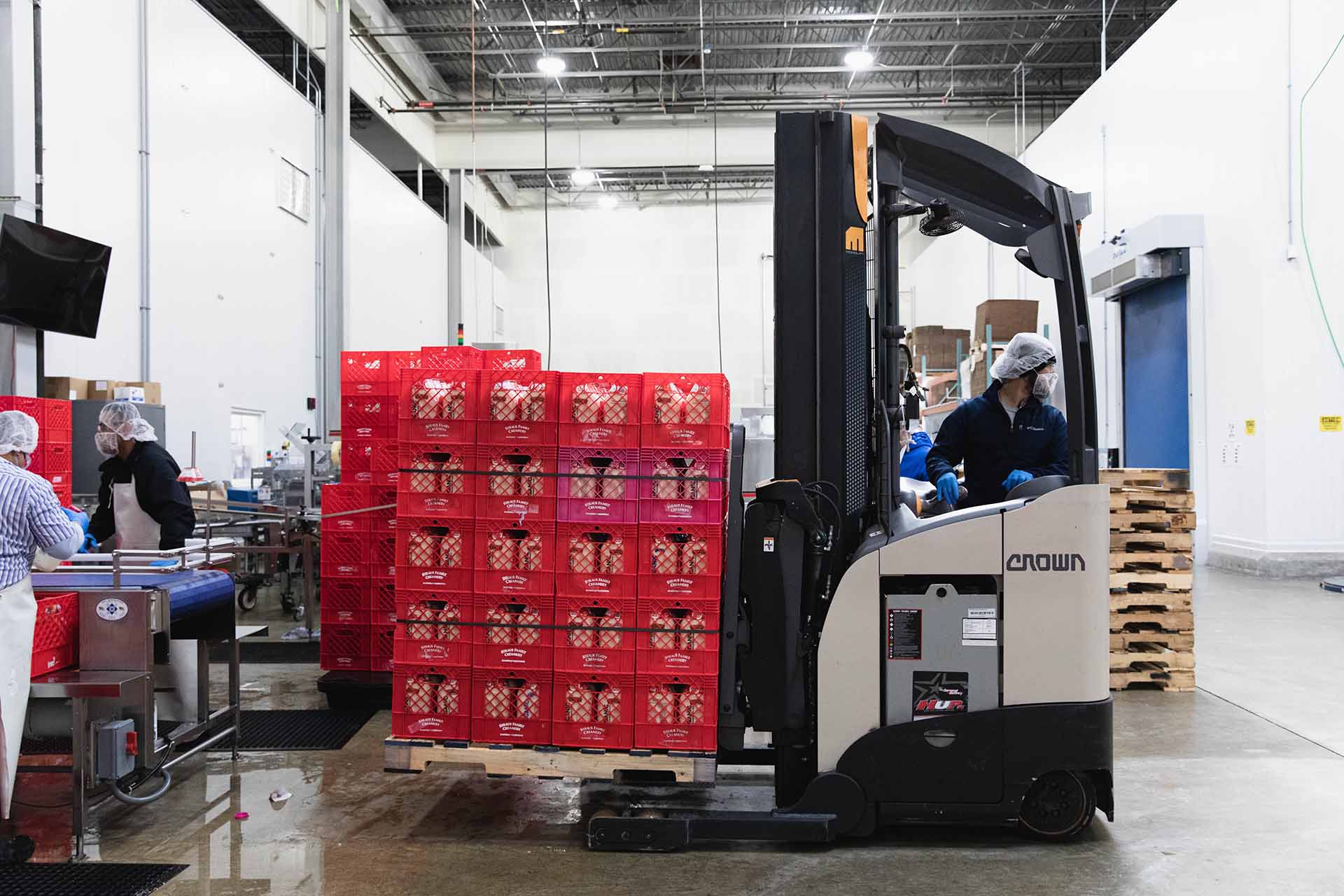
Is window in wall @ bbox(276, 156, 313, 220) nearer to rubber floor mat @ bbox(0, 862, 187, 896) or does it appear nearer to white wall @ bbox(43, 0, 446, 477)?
white wall @ bbox(43, 0, 446, 477)

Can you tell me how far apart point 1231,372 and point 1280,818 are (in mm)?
9163

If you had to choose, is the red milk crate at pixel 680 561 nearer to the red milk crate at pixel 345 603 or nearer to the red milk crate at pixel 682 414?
the red milk crate at pixel 682 414

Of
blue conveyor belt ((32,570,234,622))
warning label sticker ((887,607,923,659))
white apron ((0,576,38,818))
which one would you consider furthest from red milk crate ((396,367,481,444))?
warning label sticker ((887,607,923,659))

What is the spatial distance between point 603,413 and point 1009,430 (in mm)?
2119

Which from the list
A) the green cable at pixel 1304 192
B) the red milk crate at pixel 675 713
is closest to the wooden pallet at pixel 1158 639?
the red milk crate at pixel 675 713

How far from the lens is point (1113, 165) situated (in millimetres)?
14539

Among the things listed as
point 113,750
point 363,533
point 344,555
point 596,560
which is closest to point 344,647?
point 344,555

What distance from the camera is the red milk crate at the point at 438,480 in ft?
13.1

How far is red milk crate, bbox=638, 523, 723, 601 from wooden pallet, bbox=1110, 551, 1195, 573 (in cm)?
417

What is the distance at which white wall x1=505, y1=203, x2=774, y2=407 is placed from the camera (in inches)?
877

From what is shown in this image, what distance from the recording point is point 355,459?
648 cm

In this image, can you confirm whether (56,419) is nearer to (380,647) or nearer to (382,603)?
(382,603)

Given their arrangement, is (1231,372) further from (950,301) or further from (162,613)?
(162,613)

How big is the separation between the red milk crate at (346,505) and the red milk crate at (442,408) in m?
2.49
